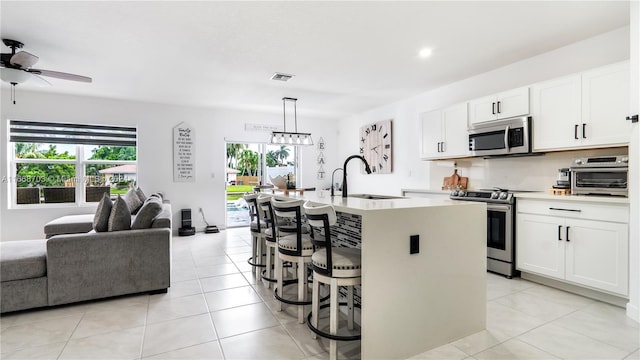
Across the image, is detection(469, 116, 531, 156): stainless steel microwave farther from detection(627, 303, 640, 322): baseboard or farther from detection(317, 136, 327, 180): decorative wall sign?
detection(317, 136, 327, 180): decorative wall sign

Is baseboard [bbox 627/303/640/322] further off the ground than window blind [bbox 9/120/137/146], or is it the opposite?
window blind [bbox 9/120/137/146]

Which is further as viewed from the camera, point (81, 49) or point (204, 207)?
point (204, 207)

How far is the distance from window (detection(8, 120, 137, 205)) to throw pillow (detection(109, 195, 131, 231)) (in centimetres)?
338

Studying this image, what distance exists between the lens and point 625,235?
105 inches

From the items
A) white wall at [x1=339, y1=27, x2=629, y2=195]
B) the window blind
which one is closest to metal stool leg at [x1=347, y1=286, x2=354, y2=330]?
white wall at [x1=339, y1=27, x2=629, y2=195]

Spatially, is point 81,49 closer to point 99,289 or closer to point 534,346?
point 99,289

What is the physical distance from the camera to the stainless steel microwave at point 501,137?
3.59 m

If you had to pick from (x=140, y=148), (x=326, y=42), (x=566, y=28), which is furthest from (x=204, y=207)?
(x=566, y=28)

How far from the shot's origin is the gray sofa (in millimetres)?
2629

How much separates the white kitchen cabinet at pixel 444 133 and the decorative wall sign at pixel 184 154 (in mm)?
4577

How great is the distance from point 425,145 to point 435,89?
0.98 m

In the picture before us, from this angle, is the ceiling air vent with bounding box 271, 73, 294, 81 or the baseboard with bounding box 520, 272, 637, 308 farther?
the ceiling air vent with bounding box 271, 73, 294, 81

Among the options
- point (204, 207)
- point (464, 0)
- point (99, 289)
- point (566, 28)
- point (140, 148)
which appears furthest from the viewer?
point (204, 207)

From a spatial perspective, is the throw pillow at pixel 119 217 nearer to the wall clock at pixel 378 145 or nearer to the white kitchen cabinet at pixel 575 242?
the white kitchen cabinet at pixel 575 242
